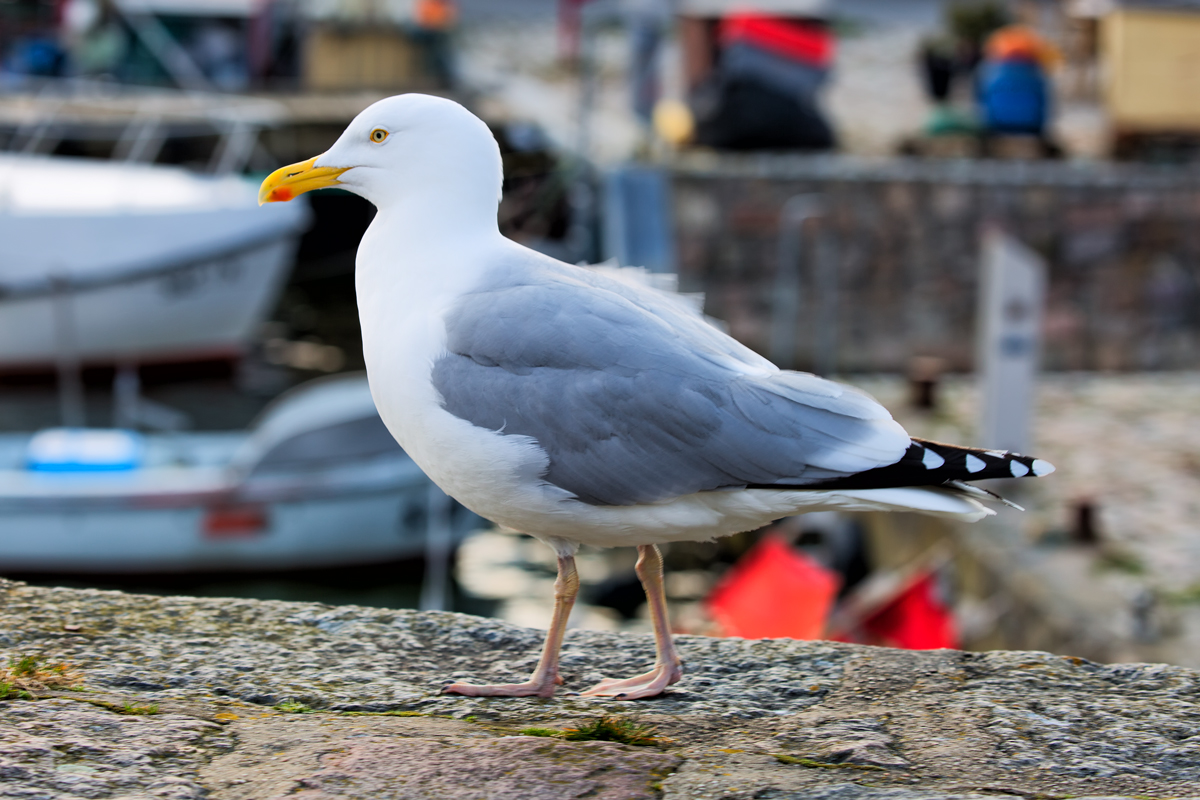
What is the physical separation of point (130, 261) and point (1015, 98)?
10.3m

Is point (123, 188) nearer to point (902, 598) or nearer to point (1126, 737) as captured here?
point (902, 598)

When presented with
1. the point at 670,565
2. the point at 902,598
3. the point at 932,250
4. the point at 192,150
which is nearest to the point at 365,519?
the point at 670,565

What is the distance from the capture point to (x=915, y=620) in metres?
7.89

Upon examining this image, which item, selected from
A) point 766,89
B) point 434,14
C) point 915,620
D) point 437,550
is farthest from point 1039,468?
point 434,14

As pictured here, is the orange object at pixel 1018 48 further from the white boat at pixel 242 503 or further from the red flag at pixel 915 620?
the red flag at pixel 915 620

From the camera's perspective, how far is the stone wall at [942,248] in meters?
15.5

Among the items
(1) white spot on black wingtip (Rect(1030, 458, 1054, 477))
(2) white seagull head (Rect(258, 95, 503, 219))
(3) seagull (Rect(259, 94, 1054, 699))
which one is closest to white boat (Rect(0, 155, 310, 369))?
(2) white seagull head (Rect(258, 95, 503, 219))

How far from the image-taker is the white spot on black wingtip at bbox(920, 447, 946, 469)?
262 cm

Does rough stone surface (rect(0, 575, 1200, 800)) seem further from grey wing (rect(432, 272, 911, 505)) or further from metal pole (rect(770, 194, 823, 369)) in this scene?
metal pole (rect(770, 194, 823, 369))

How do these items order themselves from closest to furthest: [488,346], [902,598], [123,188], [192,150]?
[488,346] → [902,598] → [123,188] → [192,150]

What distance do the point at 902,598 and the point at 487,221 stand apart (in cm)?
563

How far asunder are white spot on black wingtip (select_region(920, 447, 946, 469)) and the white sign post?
7092mm

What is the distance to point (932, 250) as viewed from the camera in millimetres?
15758

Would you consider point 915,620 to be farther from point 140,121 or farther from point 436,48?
point 436,48
